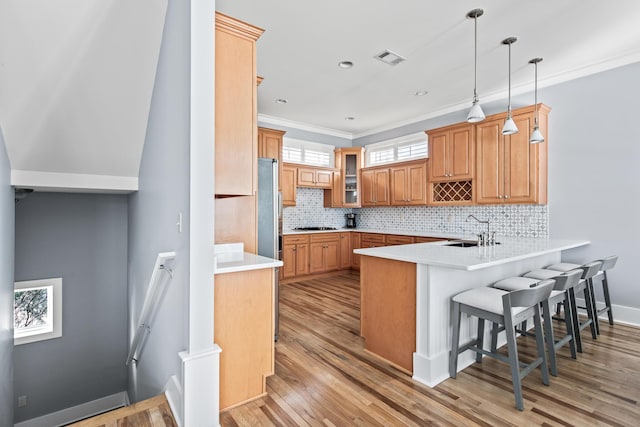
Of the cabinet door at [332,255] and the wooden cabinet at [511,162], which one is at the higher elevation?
the wooden cabinet at [511,162]

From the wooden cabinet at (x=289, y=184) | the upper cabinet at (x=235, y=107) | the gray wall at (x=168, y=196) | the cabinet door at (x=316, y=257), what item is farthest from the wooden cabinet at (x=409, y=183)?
the gray wall at (x=168, y=196)

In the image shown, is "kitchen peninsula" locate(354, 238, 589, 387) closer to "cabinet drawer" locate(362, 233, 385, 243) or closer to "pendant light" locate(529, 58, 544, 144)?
"pendant light" locate(529, 58, 544, 144)

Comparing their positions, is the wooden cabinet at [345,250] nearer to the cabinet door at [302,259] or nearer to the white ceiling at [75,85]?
the cabinet door at [302,259]

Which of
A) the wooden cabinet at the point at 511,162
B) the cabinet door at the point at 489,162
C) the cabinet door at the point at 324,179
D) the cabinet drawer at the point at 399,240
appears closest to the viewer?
the wooden cabinet at the point at 511,162

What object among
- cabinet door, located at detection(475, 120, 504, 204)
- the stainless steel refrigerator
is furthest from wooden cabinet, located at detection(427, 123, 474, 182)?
the stainless steel refrigerator

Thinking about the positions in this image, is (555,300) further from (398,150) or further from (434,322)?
(398,150)

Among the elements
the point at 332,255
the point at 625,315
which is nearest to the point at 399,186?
the point at 332,255

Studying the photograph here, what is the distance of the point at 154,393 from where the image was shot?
254 centimetres

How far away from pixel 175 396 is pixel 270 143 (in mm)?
3662

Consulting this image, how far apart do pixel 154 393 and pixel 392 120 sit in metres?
5.38

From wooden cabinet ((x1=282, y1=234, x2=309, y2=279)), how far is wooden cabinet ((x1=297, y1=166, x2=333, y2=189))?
103 cm

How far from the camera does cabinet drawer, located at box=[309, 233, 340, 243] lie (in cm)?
585

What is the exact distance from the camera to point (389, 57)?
3539 millimetres

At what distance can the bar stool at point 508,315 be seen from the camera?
6.72ft
